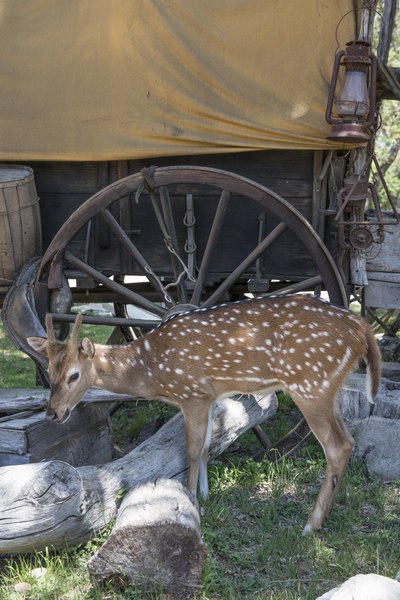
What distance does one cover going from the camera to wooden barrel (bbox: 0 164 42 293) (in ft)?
19.9

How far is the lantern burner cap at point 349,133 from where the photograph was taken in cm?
561

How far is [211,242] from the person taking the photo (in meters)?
5.94

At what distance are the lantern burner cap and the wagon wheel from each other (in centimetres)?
53

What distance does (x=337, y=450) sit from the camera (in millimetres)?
5129

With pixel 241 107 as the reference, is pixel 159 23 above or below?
above

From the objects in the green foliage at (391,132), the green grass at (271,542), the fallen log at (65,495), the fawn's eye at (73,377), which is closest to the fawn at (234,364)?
the fawn's eye at (73,377)

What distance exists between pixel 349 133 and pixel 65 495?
2.83 m

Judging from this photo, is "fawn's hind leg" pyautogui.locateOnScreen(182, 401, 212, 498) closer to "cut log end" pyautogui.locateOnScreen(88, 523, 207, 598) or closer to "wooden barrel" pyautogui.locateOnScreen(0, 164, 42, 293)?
"cut log end" pyautogui.locateOnScreen(88, 523, 207, 598)

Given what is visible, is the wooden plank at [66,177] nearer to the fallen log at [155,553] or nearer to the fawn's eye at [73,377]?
the fawn's eye at [73,377]

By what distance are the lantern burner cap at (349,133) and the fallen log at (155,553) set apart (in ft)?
8.69

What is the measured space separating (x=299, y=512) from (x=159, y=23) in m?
3.33

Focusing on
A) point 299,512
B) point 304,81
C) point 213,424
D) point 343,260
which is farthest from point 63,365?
point 304,81

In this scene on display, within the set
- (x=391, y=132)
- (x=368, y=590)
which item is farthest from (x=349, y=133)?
(x=391, y=132)

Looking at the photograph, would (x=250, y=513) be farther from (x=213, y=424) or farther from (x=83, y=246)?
(x=83, y=246)
